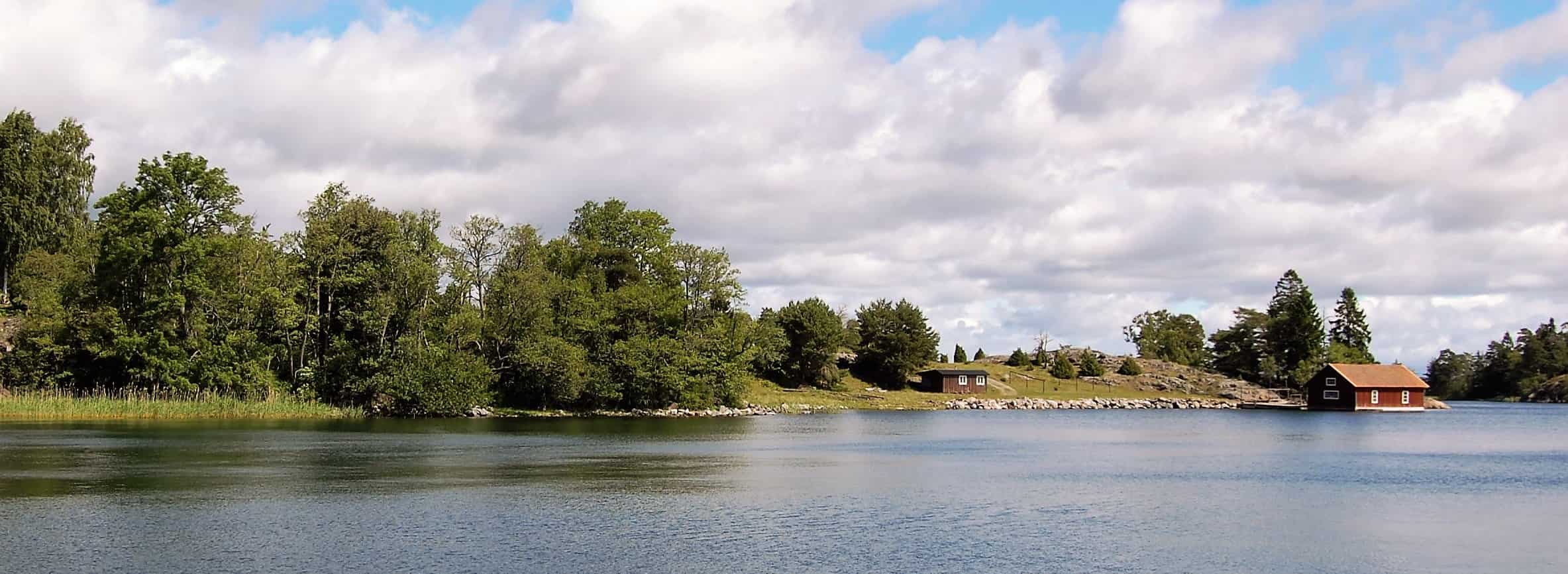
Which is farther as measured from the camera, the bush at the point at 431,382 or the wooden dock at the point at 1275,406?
the wooden dock at the point at 1275,406

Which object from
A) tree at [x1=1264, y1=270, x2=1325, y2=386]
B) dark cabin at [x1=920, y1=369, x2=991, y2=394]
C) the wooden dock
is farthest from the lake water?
tree at [x1=1264, y1=270, x2=1325, y2=386]

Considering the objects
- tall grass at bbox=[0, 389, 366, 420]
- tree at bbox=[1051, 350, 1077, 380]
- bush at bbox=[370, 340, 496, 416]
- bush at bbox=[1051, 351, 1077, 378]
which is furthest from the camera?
bush at bbox=[1051, 351, 1077, 378]

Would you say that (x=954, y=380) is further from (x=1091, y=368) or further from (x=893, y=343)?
(x=1091, y=368)

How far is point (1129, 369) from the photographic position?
142125 millimetres

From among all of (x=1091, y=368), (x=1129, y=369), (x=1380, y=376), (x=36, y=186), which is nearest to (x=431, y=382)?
(x=36, y=186)

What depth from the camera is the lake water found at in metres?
24.0

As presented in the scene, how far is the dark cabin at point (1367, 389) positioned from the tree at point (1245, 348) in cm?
2737

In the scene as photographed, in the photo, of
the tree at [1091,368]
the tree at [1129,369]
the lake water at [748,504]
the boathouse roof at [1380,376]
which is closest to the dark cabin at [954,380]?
the tree at [1091,368]

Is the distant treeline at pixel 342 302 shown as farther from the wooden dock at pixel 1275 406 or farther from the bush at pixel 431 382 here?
the wooden dock at pixel 1275 406

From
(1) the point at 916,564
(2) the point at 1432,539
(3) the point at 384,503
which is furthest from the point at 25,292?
(2) the point at 1432,539

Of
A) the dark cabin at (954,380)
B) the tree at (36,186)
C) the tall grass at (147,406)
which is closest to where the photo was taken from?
the tall grass at (147,406)

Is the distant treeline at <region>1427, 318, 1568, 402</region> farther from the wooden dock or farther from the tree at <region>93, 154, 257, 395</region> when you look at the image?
the tree at <region>93, 154, 257, 395</region>

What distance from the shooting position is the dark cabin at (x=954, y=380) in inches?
4833

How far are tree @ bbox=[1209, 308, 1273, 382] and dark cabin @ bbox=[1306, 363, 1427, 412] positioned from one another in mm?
27371
